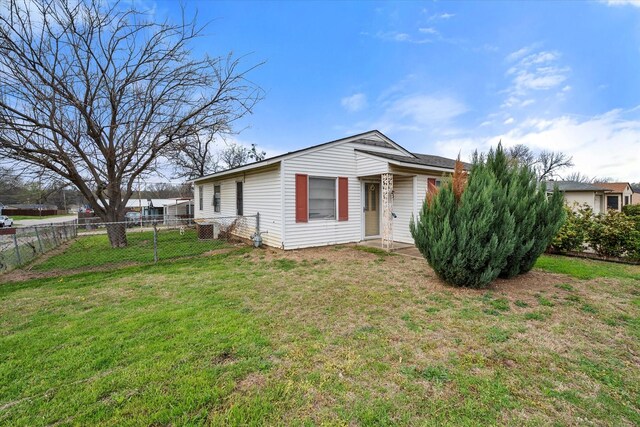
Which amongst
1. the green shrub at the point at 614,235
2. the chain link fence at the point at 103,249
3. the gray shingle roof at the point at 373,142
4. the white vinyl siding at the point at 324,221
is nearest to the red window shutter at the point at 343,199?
the white vinyl siding at the point at 324,221

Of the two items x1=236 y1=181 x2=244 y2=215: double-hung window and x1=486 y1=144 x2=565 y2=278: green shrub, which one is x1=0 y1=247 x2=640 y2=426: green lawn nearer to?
x1=486 y1=144 x2=565 y2=278: green shrub

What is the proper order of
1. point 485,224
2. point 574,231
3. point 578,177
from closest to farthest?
point 485,224
point 574,231
point 578,177

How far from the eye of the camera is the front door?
9.48 meters

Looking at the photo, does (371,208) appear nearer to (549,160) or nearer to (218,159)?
(218,159)

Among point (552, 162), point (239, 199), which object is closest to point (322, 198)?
point (239, 199)

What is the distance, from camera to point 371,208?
9.61 m

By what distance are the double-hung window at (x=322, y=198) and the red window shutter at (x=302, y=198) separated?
0.26m

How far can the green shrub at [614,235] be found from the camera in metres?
6.49

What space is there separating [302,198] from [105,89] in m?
7.29

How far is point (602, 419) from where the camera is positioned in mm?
1860

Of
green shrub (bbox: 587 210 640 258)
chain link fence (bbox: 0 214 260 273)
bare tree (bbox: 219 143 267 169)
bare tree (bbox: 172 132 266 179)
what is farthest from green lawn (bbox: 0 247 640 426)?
bare tree (bbox: 219 143 267 169)

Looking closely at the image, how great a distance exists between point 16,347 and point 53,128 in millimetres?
8087

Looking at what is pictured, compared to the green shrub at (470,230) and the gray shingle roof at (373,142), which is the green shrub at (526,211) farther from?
the gray shingle roof at (373,142)

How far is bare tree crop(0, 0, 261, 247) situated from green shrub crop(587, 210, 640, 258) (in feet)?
33.1
